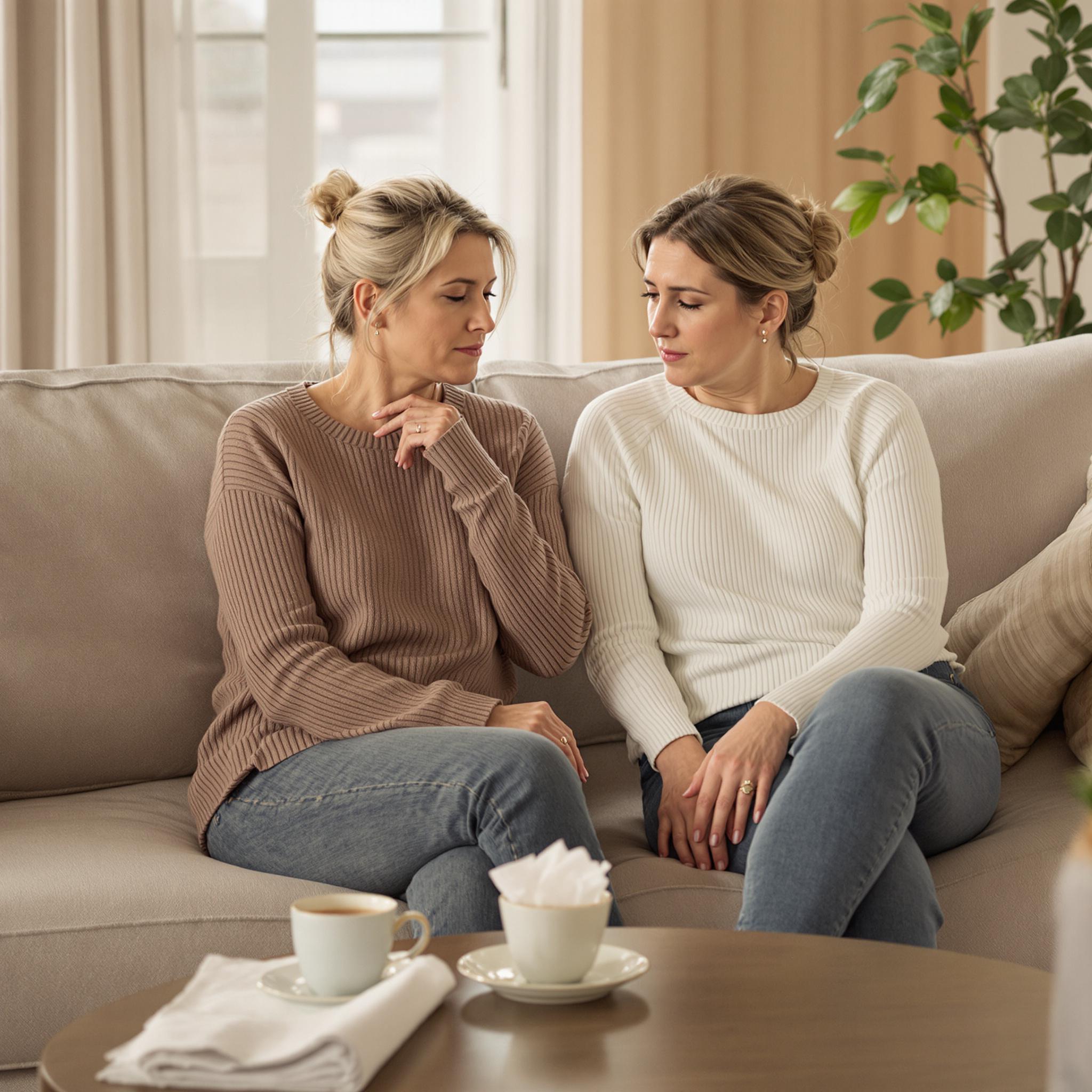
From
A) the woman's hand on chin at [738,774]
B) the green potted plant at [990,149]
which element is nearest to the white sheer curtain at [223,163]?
the green potted plant at [990,149]

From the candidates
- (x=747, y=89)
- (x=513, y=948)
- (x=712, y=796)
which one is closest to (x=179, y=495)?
(x=712, y=796)

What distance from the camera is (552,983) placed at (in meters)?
0.89

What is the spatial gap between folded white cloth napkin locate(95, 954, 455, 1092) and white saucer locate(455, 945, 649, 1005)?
6cm

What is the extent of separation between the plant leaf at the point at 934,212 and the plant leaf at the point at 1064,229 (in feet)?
0.83

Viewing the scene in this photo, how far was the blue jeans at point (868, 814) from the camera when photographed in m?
1.20

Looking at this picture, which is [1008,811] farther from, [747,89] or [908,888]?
[747,89]

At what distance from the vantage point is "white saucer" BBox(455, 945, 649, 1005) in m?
0.88

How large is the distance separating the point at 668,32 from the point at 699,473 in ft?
6.58

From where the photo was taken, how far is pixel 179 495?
178 centimetres

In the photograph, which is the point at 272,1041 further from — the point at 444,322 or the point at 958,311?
the point at 958,311

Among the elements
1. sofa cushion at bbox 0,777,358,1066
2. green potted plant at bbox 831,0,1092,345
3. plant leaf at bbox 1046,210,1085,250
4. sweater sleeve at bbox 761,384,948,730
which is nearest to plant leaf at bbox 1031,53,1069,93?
green potted plant at bbox 831,0,1092,345

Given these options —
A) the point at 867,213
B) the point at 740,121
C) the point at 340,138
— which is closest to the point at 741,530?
the point at 867,213

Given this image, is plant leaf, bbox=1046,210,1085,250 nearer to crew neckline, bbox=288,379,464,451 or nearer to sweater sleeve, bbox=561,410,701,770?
sweater sleeve, bbox=561,410,701,770

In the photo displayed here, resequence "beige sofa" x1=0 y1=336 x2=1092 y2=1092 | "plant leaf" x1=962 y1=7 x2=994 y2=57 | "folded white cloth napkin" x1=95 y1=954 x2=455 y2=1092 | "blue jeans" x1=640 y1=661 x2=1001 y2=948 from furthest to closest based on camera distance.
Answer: "plant leaf" x1=962 y1=7 x2=994 y2=57
"beige sofa" x1=0 y1=336 x2=1092 y2=1092
"blue jeans" x1=640 y1=661 x2=1001 y2=948
"folded white cloth napkin" x1=95 y1=954 x2=455 y2=1092
